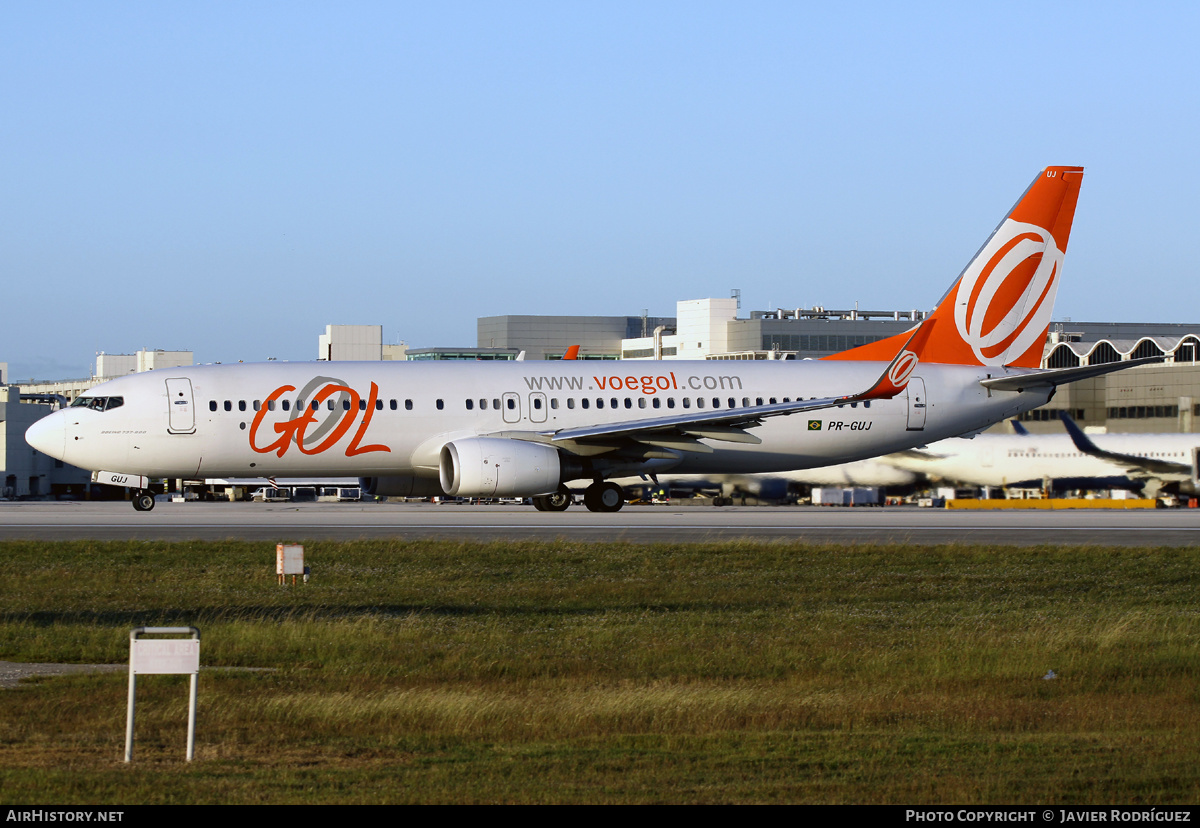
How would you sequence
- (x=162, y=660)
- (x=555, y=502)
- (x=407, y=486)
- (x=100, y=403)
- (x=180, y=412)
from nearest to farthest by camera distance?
(x=162, y=660), (x=180, y=412), (x=100, y=403), (x=407, y=486), (x=555, y=502)

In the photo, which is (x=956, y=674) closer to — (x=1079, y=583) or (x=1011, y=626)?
(x=1011, y=626)

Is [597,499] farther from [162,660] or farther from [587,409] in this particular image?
[162,660]

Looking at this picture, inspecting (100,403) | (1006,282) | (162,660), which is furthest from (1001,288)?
(162,660)

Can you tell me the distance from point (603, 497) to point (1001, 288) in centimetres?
1328

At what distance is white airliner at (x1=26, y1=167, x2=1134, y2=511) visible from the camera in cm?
3606

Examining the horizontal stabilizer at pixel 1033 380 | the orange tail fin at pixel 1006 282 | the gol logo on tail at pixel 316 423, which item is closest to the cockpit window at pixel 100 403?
the gol logo on tail at pixel 316 423

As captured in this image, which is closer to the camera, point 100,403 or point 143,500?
point 100,403

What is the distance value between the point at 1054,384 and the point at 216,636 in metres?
30.7

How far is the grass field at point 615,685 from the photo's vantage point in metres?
9.05

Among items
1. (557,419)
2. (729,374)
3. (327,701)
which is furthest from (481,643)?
(729,374)

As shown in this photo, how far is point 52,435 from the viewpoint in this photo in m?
36.2

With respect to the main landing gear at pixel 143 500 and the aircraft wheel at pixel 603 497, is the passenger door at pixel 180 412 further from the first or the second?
the aircraft wheel at pixel 603 497

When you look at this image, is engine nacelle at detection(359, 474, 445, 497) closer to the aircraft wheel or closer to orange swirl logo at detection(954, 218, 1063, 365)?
the aircraft wheel

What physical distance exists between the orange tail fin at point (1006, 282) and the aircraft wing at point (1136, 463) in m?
22.2
